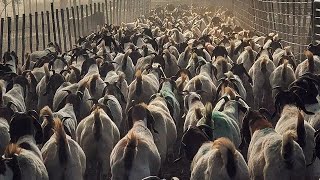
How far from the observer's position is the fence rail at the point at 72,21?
29.4 m

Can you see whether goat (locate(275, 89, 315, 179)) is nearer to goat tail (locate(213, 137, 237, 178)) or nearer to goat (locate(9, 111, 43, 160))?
goat tail (locate(213, 137, 237, 178))

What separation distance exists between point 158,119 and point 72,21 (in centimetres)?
2507

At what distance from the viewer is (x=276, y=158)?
7.55 meters

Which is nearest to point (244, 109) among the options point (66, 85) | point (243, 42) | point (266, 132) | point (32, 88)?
point (266, 132)

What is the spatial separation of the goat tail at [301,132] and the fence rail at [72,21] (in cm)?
2022

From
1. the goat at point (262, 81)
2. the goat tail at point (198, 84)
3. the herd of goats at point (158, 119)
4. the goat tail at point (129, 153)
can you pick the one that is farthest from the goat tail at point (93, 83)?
the goat tail at point (129, 153)

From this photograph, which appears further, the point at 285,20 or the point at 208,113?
the point at 285,20

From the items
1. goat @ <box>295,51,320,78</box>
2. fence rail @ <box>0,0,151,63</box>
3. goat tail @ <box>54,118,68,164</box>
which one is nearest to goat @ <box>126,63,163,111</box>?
goat @ <box>295,51,320,78</box>

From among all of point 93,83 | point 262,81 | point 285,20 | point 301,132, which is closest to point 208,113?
point 301,132

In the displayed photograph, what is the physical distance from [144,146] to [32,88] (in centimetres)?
682

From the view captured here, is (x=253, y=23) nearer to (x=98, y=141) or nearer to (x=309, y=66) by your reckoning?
(x=309, y=66)

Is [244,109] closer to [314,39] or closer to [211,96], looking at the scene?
[211,96]

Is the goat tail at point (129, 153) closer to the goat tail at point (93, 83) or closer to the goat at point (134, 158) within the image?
the goat at point (134, 158)

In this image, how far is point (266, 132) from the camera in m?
8.55
